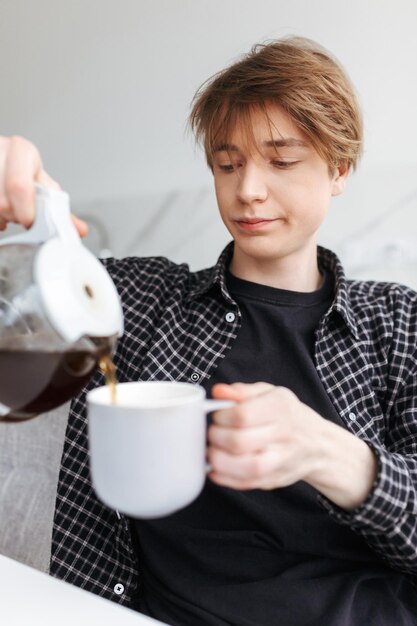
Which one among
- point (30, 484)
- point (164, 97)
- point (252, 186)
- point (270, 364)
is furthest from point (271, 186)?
point (164, 97)

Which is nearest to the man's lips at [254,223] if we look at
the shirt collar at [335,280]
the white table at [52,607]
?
the shirt collar at [335,280]

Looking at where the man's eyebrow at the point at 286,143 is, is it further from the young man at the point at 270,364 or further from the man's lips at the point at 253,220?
the man's lips at the point at 253,220

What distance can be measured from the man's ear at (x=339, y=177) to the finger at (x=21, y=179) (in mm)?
589

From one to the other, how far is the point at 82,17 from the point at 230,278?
112 cm

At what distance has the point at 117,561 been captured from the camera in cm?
110

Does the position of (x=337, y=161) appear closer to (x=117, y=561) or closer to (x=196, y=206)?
(x=196, y=206)

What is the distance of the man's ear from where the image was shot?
1.20m

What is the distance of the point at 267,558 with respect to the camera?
39.8 inches

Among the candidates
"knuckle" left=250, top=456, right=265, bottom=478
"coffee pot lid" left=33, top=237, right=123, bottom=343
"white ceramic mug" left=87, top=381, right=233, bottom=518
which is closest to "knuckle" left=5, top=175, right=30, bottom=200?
"coffee pot lid" left=33, top=237, right=123, bottom=343

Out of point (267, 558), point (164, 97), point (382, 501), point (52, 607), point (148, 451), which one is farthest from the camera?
point (164, 97)

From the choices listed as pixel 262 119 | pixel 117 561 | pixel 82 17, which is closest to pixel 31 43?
pixel 82 17

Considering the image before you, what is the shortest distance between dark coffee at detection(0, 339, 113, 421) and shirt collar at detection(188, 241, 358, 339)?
0.50 m

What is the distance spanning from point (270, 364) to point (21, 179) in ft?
1.69

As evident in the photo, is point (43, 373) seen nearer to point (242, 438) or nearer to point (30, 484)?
point (242, 438)
